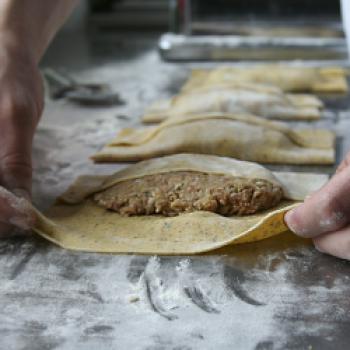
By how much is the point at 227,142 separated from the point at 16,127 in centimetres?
57

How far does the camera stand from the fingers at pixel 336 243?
1.08 metres

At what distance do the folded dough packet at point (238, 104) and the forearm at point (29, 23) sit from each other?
0.46 meters

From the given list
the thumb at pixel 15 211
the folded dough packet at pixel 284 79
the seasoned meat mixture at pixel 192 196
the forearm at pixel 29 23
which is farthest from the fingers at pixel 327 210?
the folded dough packet at pixel 284 79

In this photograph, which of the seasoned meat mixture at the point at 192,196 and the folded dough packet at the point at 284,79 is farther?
the folded dough packet at the point at 284,79

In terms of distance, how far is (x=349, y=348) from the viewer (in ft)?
2.90

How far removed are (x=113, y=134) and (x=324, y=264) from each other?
968 mm

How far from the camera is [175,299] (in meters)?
1.02

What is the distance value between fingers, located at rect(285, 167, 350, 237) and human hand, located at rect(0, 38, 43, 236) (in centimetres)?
49

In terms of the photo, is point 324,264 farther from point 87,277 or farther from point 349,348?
point 87,277

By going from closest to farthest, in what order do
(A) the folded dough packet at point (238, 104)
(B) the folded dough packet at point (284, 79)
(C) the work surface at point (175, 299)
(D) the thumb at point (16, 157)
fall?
(C) the work surface at point (175, 299) → (D) the thumb at point (16, 157) → (A) the folded dough packet at point (238, 104) → (B) the folded dough packet at point (284, 79)

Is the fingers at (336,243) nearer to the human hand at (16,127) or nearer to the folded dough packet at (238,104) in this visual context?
the human hand at (16,127)

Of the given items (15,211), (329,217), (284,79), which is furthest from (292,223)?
(284,79)

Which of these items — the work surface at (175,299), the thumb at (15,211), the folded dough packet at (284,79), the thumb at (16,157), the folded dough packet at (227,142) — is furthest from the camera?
the folded dough packet at (284,79)

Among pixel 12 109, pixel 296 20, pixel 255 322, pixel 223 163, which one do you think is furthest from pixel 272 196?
pixel 296 20
